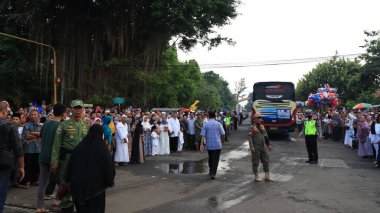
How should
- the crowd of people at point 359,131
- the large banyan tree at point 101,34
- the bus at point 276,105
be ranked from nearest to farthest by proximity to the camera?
the crowd of people at point 359,131 → the bus at point 276,105 → the large banyan tree at point 101,34

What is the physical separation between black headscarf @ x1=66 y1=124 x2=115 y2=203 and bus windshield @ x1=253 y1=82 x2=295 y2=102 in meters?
19.6

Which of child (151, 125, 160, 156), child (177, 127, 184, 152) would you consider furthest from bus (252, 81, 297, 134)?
child (151, 125, 160, 156)

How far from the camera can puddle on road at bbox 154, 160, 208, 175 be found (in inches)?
428

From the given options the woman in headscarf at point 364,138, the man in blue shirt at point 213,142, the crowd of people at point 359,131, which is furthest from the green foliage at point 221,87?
the man in blue shirt at point 213,142

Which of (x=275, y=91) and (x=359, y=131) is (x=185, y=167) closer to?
(x=359, y=131)

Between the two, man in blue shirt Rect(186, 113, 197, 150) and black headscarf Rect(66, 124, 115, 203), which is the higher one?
black headscarf Rect(66, 124, 115, 203)

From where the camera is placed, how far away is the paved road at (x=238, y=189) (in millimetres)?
6914

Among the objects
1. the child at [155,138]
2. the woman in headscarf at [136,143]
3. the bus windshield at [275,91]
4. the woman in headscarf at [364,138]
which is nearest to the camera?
the woman in headscarf at [136,143]

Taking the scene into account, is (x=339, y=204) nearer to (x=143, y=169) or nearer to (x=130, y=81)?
(x=143, y=169)

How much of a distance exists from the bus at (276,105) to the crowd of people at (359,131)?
1828mm

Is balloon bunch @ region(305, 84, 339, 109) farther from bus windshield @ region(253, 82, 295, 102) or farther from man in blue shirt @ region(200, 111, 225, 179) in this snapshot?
man in blue shirt @ region(200, 111, 225, 179)

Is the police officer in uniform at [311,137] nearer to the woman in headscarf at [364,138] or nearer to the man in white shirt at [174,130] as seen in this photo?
the woman in headscarf at [364,138]

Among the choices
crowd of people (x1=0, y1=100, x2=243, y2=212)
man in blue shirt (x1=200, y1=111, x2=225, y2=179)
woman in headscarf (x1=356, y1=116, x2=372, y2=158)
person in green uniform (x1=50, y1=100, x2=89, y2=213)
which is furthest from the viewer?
woman in headscarf (x1=356, y1=116, x2=372, y2=158)

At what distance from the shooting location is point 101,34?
25297mm
